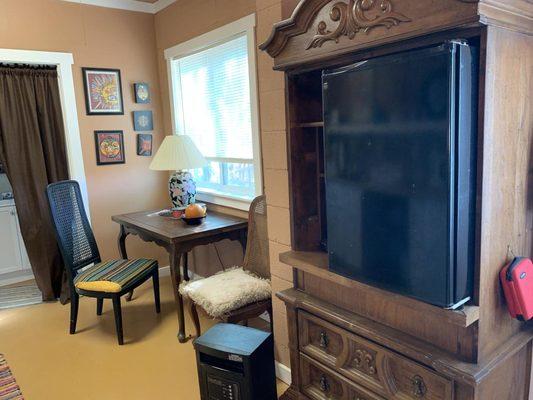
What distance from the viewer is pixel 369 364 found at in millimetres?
1486

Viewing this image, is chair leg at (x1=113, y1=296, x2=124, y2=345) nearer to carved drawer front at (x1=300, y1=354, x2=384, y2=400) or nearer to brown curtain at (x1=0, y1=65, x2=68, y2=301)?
brown curtain at (x1=0, y1=65, x2=68, y2=301)

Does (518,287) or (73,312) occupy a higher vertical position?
(518,287)

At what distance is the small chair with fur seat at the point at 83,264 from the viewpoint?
2.86 metres

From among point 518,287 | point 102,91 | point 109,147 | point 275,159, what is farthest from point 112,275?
point 518,287

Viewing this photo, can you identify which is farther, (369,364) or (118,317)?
(118,317)

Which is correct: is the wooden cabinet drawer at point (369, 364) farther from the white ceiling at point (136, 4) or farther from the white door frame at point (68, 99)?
the white ceiling at point (136, 4)

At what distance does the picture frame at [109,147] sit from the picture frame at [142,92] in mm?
358

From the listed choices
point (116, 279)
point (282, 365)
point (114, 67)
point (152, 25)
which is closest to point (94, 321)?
point (116, 279)

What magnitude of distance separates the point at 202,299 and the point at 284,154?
1.02 meters

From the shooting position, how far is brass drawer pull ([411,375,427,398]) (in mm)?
1319

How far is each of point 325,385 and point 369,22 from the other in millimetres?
1355

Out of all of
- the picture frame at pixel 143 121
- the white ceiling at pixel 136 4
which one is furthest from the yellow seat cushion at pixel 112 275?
the white ceiling at pixel 136 4

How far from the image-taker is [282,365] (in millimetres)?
2291

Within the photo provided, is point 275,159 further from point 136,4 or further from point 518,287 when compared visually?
point 136,4
